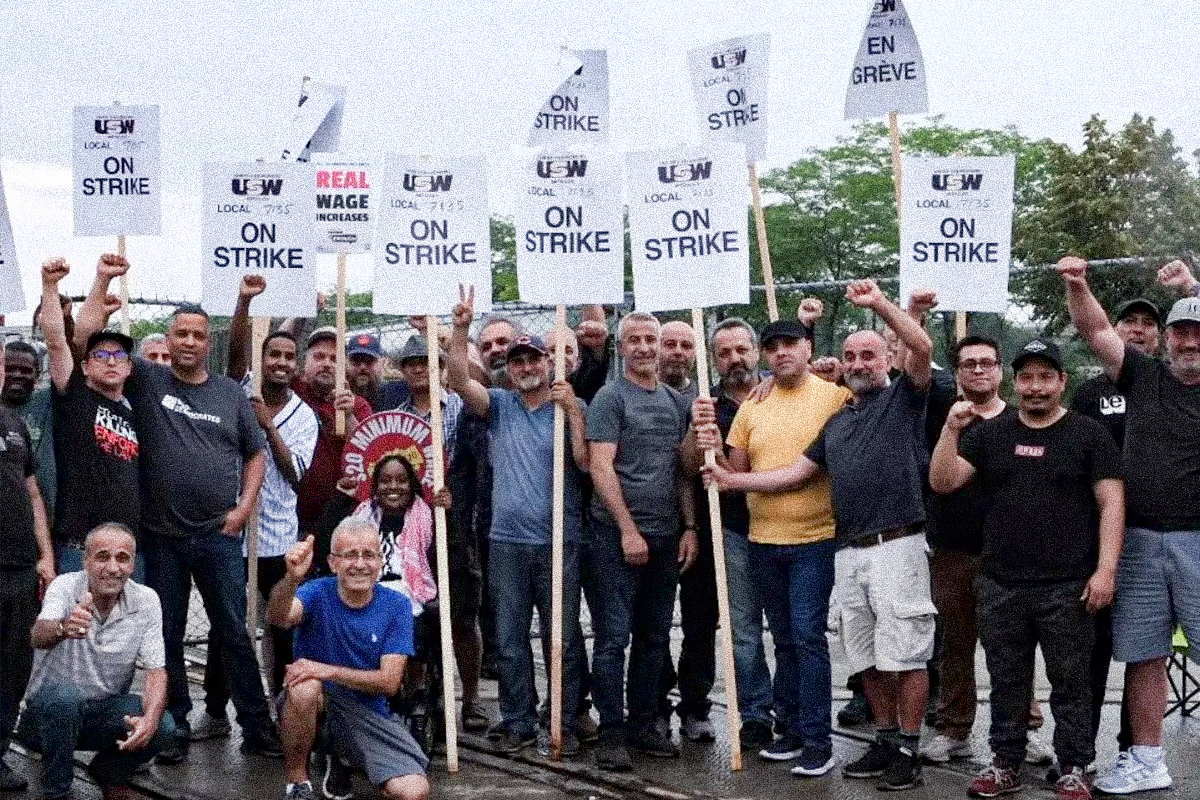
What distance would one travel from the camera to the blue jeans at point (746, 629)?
9.01m

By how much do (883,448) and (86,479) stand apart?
3.81m

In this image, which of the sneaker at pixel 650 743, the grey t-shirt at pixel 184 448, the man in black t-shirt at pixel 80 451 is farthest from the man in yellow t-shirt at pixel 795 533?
the man in black t-shirt at pixel 80 451

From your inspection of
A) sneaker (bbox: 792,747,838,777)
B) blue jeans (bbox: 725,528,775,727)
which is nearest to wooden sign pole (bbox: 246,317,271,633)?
blue jeans (bbox: 725,528,775,727)

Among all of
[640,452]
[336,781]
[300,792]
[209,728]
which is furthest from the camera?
[209,728]

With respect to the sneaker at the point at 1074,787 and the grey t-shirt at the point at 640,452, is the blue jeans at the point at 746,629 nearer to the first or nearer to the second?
the grey t-shirt at the point at 640,452

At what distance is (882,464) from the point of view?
26.9 ft

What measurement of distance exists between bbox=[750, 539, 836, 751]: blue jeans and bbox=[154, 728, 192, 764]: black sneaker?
3.01 meters

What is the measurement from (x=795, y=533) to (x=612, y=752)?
139 centimetres

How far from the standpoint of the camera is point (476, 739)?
931cm

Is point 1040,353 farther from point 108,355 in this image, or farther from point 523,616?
point 108,355

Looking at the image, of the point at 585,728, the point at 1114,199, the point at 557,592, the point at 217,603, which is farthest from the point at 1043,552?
the point at 1114,199

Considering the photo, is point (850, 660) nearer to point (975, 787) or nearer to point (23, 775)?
point (975, 787)

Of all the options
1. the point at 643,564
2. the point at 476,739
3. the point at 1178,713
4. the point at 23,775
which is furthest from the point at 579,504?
the point at 1178,713

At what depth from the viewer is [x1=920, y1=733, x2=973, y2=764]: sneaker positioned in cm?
870
